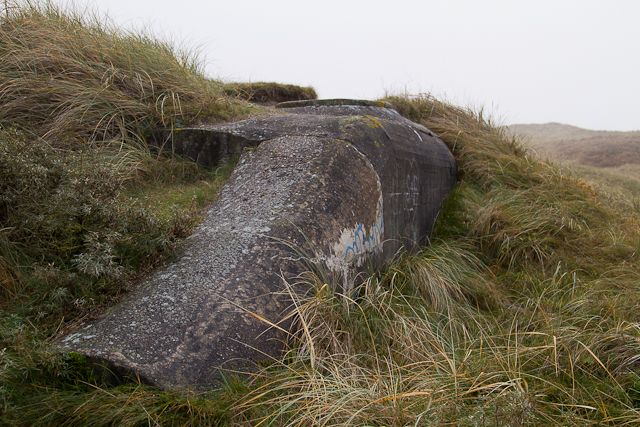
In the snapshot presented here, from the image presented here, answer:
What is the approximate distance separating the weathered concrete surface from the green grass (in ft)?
0.34

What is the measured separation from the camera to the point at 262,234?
292 centimetres

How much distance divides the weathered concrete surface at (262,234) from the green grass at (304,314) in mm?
104

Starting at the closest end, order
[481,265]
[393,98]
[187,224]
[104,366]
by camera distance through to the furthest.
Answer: [104,366] < [187,224] < [481,265] < [393,98]

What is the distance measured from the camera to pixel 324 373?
2.43 metres

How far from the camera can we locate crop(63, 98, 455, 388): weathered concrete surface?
7.54 feet

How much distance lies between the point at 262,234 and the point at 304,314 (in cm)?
50

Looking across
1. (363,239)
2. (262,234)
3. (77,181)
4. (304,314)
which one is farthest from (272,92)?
(304,314)

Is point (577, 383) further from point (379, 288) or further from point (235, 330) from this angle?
point (235, 330)

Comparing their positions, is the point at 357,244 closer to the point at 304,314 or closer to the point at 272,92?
the point at 304,314

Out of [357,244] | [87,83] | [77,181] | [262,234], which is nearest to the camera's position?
[77,181]

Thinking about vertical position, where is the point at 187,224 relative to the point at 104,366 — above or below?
above

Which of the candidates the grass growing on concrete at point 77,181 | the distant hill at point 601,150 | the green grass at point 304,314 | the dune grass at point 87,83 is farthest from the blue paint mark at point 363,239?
the distant hill at point 601,150

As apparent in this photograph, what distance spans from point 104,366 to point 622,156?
60.2 ft

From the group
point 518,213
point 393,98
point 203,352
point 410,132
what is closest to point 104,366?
point 203,352
